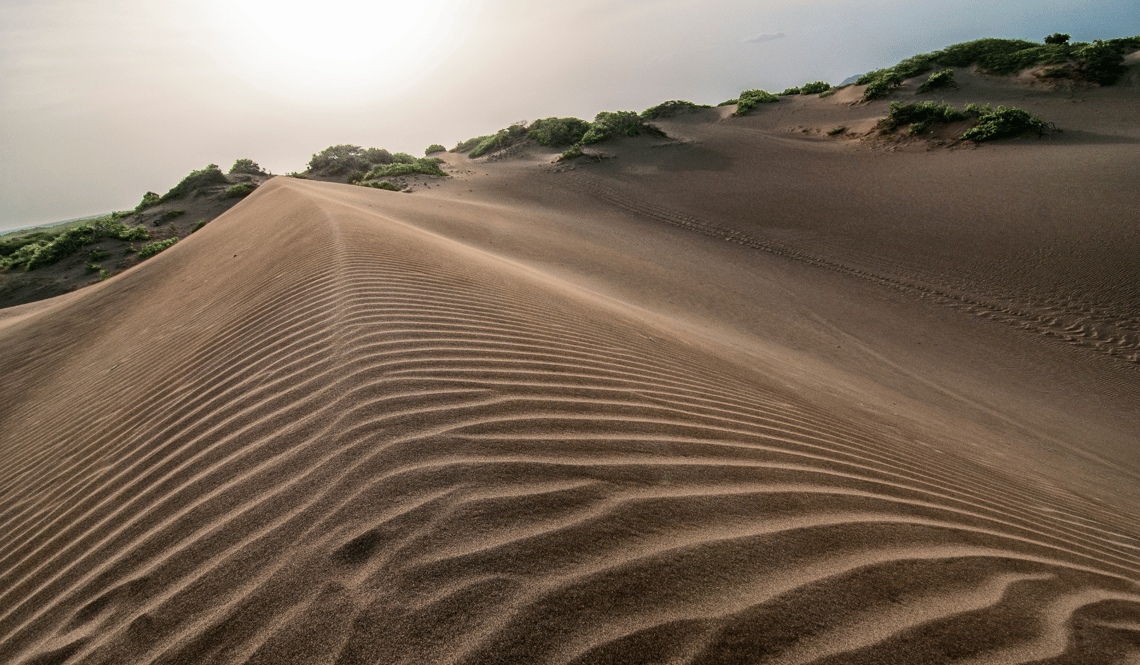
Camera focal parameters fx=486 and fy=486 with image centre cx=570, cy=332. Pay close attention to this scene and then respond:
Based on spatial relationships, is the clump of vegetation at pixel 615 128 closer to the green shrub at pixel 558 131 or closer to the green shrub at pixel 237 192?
the green shrub at pixel 558 131

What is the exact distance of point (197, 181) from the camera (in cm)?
2008

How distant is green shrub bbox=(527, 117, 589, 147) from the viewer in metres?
24.2

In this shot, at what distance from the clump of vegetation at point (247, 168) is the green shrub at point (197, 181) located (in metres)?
1.59

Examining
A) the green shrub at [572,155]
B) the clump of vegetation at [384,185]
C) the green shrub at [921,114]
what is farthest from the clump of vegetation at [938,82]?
the clump of vegetation at [384,185]

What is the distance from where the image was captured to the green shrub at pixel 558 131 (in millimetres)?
24156

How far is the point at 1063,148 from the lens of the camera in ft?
46.9

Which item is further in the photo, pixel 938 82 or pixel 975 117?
pixel 938 82

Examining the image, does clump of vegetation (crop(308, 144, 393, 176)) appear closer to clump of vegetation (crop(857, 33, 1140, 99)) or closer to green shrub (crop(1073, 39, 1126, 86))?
clump of vegetation (crop(857, 33, 1140, 99))

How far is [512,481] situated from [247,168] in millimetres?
27360

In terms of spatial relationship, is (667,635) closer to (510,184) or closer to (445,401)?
(445,401)

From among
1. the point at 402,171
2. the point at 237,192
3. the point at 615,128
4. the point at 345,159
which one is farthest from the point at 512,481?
the point at 345,159

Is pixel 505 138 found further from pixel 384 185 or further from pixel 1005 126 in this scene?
pixel 1005 126

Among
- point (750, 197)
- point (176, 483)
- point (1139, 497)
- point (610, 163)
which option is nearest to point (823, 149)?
point (750, 197)

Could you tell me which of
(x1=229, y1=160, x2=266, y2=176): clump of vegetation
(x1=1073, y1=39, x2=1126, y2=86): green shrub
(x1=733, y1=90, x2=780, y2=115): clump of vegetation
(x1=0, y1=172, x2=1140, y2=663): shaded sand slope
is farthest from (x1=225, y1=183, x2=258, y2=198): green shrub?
(x1=1073, y1=39, x2=1126, y2=86): green shrub
